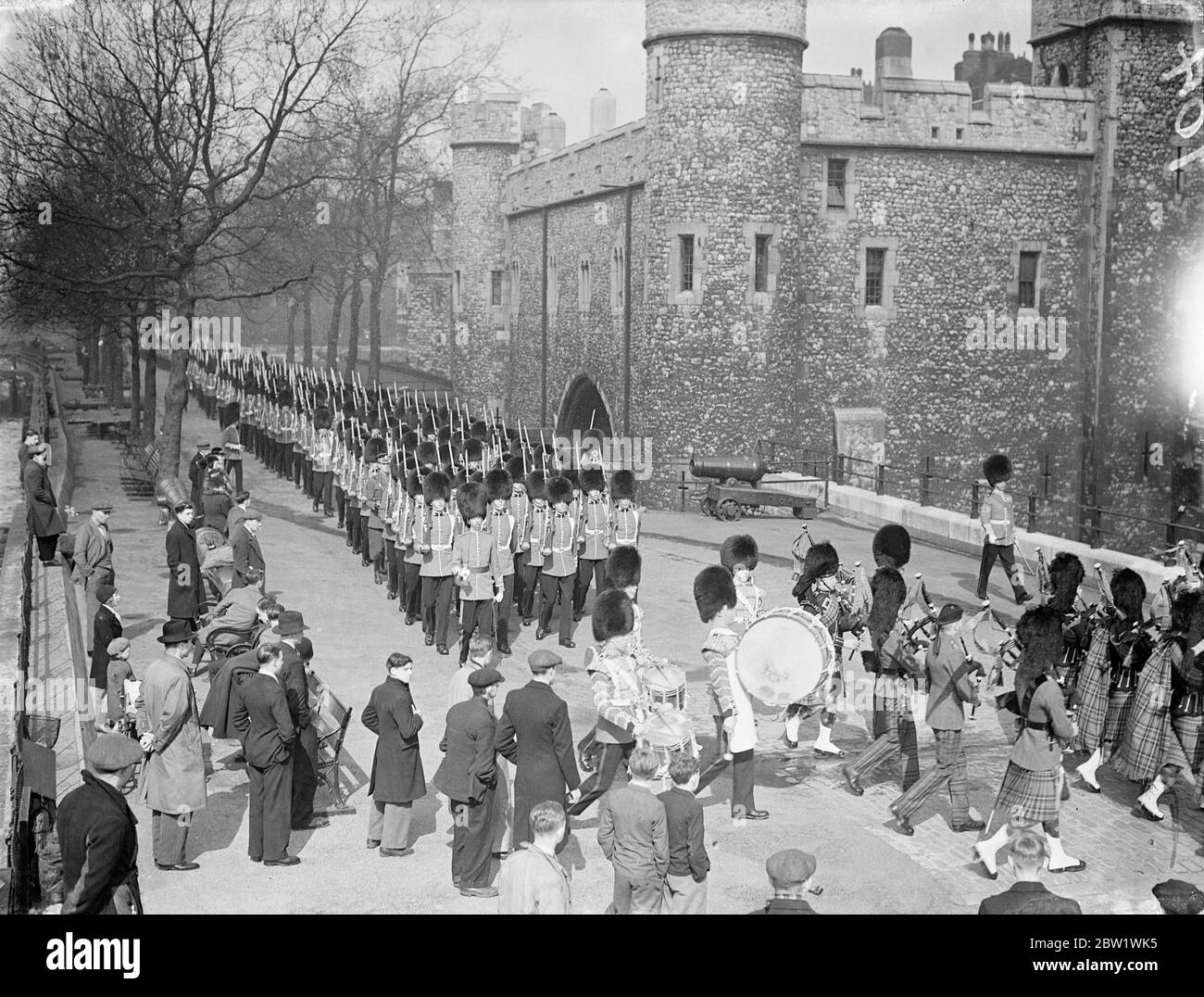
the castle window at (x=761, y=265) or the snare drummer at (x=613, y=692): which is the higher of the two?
the castle window at (x=761, y=265)

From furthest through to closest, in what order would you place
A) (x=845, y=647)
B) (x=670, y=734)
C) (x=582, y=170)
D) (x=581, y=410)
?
1. (x=581, y=410)
2. (x=582, y=170)
3. (x=845, y=647)
4. (x=670, y=734)

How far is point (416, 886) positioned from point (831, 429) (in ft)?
76.2

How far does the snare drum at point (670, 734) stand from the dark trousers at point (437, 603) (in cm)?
570

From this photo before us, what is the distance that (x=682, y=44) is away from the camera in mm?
28766

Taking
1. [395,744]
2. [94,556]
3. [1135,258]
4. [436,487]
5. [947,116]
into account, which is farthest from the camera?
[1135,258]

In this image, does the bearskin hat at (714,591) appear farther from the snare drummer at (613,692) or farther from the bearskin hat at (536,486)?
the bearskin hat at (536,486)

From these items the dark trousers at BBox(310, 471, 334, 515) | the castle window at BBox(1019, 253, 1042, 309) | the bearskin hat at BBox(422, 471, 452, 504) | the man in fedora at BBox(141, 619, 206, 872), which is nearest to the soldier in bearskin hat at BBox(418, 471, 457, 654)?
the bearskin hat at BBox(422, 471, 452, 504)

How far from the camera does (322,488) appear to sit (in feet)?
79.7

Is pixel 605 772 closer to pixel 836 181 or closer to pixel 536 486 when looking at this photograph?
pixel 536 486

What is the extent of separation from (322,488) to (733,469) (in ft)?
22.3

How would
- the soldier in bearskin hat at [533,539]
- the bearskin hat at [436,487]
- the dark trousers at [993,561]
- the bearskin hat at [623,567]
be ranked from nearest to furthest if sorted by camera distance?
the bearskin hat at [623,567] → the bearskin hat at [436,487] → the soldier in bearskin hat at [533,539] → the dark trousers at [993,561]

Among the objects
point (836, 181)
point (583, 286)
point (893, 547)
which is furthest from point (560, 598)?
point (583, 286)

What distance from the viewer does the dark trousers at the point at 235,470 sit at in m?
23.3

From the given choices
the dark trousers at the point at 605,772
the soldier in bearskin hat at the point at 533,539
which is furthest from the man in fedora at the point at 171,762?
the soldier in bearskin hat at the point at 533,539
